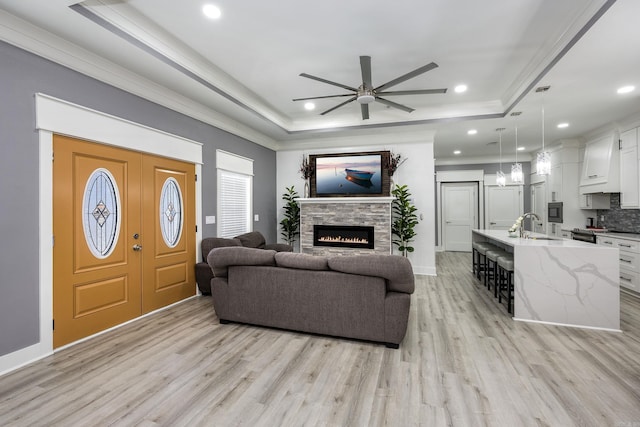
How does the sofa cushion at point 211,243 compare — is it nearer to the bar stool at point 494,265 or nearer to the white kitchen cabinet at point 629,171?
the bar stool at point 494,265

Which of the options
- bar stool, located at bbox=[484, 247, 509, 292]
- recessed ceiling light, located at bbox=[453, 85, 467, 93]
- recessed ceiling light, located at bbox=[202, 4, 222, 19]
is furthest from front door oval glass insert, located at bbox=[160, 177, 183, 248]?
bar stool, located at bbox=[484, 247, 509, 292]

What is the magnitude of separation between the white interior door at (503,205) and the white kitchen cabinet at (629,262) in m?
3.39

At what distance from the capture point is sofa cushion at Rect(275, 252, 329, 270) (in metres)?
2.81

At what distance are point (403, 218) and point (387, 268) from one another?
3227 mm

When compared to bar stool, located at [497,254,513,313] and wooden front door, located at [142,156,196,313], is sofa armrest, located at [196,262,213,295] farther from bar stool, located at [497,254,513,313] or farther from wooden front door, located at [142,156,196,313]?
bar stool, located at [497,254,513,313]

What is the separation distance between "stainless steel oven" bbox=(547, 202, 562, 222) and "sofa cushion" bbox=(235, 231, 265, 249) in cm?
623

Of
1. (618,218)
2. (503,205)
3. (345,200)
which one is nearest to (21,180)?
(345,200)

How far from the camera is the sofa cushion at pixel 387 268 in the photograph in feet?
8.30

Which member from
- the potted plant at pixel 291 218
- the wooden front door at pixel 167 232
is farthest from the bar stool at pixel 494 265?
the wooden front door at pixel 167 232

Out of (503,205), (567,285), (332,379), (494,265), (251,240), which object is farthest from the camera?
(503,205)

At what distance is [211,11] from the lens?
8.38ft

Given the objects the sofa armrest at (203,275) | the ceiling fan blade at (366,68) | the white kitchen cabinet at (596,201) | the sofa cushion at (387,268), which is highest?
the ceiling fan blade at (366,68)

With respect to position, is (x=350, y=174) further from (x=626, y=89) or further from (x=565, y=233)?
(x=565, y=233)

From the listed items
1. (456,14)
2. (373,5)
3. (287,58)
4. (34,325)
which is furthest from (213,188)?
(456,14)
